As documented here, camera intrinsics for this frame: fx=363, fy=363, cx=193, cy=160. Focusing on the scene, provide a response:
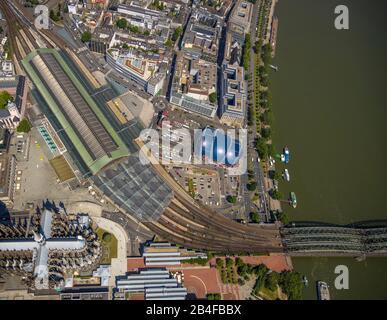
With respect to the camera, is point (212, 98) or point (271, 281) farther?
point (212, 98)

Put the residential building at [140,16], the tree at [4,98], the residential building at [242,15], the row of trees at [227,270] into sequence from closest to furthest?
the row of trees at [227,270]
the tree at [4,98]
the residential building at [140,16]
the residential building at [242,15]

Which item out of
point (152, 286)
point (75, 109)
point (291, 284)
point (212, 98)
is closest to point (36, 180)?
point (75, 109)

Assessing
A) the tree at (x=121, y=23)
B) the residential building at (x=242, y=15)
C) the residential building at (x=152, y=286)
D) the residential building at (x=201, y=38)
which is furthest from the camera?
the residential building at (x=242, y=15)

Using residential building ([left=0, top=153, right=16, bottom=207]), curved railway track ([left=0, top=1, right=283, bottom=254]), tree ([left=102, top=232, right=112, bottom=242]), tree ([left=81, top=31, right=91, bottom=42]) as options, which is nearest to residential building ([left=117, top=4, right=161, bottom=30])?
tree ([left=81, top=31, right=91, bottom=42])

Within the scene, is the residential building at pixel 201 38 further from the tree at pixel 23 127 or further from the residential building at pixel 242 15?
the tree at pixel 23 127

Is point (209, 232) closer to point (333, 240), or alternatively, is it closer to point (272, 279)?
point (272, 279)

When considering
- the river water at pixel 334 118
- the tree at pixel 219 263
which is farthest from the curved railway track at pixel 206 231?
the river water at pixel 334 118

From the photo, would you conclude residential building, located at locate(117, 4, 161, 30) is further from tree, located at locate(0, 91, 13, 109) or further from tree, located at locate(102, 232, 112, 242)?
tree, located at locate(102, 232, 112, 242)
